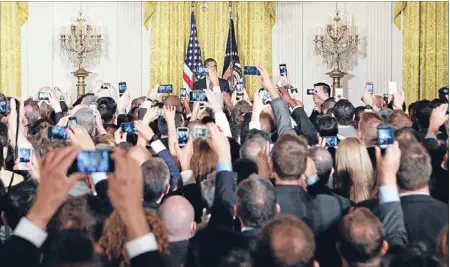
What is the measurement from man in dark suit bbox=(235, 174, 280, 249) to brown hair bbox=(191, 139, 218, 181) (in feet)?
4.15

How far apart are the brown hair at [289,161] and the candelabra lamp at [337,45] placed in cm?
1077

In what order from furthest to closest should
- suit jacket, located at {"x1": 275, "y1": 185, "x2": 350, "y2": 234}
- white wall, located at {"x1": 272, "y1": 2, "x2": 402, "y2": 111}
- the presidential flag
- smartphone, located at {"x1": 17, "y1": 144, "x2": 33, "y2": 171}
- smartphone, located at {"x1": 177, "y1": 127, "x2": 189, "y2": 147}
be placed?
white wall, located at {"x1": 272, "y1": 2, "x2": 402, "y2": 111}
the presidential flag
smartphone, located at {"x1": 177, "y1": 127, "x2": 189, "y2": 147}
smartphone, located at {"x1": 17, "y1": 144, "x2": 33, "y2": 171}
suit jacket, located at {"x1": 275, "y1": 185, "x2": 350, "y2": 234}

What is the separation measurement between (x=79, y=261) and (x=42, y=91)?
7.20m

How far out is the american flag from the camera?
1410 cm

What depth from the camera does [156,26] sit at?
50.5 feet

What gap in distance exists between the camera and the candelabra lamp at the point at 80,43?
15.0 meters

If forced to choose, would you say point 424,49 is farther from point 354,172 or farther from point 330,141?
point 354,172

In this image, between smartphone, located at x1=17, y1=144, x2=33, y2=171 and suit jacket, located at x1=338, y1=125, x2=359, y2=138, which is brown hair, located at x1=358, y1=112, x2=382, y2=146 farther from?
smartphone, located at x1=17, y1=144, x2=33, y2=171

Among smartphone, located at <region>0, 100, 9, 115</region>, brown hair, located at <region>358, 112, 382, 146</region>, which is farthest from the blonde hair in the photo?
smartphone, located at <region>0, 100, 9, 115</region>

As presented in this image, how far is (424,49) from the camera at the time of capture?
1512cm

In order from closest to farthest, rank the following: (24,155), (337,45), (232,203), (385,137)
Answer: (232,203), (385,137), (24,155), (337,45)

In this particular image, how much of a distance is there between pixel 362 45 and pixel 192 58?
3.44m

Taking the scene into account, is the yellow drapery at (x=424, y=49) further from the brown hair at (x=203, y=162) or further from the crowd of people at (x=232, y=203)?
the brown hair at (x=203, y=162)

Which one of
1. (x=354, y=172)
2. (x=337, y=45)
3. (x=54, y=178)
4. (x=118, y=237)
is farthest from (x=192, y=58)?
(x=54, y=178)
